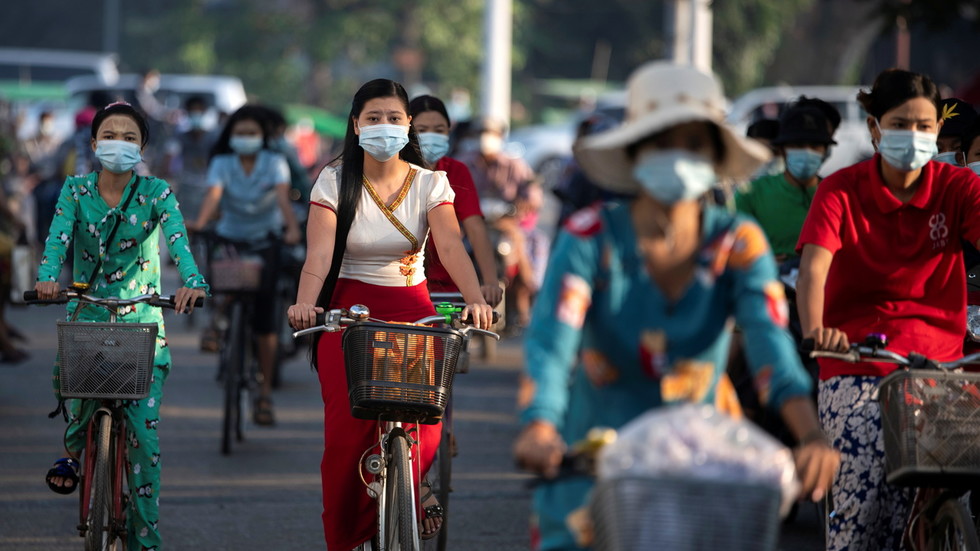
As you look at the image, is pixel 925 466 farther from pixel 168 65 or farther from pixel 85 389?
pixel 168 65

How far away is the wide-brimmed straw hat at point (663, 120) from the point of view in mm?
3891

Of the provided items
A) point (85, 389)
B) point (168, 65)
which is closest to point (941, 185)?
point (85, 389)

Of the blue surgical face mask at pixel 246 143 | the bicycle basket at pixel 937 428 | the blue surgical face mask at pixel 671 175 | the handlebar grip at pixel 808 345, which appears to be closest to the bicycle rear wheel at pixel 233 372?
the blue surgical face mask at pixel 246 143

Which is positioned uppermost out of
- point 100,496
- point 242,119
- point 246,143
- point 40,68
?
point 40,68

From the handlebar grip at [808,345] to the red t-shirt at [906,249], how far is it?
0.52 m

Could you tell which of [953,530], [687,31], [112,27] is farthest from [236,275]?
[112,27]

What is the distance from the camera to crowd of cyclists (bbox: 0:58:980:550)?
13.0ft

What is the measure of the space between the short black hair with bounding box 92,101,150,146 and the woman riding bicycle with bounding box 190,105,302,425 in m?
3.92

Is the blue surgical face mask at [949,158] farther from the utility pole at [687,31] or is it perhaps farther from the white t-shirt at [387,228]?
the utility pole at [687,31]

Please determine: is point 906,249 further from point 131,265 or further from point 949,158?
point 131,265

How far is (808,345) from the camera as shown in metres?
5.05

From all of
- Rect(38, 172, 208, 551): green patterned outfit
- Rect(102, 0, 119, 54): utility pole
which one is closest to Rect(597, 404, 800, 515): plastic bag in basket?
Rect(38, 172, 208, 551): green patterned outfit

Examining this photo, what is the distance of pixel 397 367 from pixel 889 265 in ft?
5.49

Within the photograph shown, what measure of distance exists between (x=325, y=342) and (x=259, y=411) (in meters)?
4.82
